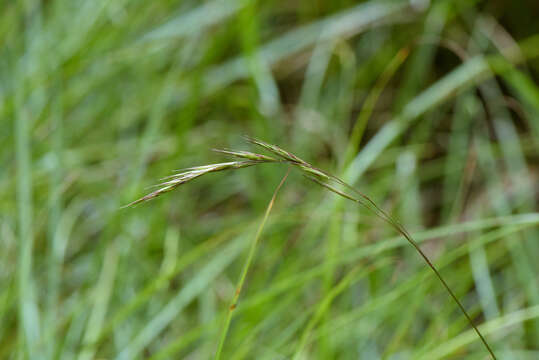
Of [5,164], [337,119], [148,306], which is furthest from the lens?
[337,119]

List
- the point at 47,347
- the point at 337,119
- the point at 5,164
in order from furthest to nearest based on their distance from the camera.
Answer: the point at 337,119 < the point at 5,164 < the point at 47,347

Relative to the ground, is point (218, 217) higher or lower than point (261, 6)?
lower

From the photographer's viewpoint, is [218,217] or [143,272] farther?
[218,217]

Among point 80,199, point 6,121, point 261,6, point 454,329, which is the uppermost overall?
point 261,6

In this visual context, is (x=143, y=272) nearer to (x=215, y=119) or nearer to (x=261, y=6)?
(x=215, y=119)

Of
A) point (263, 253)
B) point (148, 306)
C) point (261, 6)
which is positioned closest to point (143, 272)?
point (148, 306)

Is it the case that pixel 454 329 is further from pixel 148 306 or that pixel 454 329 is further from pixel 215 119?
pixel 215 119
